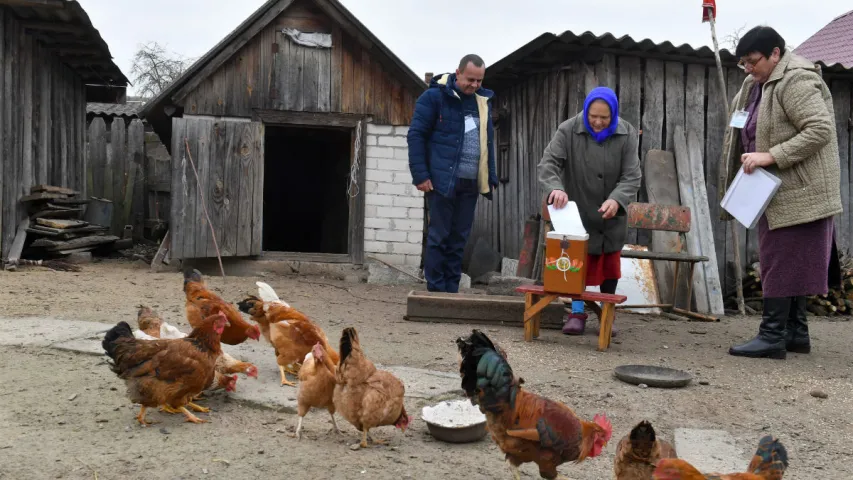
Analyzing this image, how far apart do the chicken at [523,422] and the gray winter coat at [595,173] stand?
2.96 m

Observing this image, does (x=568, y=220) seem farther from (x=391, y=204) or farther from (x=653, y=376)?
(x=391, y=204)

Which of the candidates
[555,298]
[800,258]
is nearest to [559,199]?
[555,298]

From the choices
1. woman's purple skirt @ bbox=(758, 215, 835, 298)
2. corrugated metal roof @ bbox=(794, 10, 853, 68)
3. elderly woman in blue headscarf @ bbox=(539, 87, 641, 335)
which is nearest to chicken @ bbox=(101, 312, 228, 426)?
elderly woman in blue headscarf @ bbox=(539, 87, 641, 335)

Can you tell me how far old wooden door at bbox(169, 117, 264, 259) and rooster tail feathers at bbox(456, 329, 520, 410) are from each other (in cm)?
756

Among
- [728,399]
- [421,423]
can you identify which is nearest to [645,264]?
[728,399]

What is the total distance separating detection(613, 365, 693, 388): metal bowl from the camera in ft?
15.6

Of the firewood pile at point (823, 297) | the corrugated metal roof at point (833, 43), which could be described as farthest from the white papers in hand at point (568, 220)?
the corrugated metal roof at point (833, 43)

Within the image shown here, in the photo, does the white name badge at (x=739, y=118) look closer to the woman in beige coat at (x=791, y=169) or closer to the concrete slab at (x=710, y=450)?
the woman in beige coat at (x=791, y=169)

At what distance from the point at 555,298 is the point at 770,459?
3.26 metres

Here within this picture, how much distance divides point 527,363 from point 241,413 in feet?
6.82

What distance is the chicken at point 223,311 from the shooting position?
4.85m

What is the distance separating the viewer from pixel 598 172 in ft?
20.2

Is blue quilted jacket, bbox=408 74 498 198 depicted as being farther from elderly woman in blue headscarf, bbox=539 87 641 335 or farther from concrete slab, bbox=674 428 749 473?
concrete slab, bbox=674 428 749 473

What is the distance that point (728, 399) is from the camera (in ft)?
15.0
